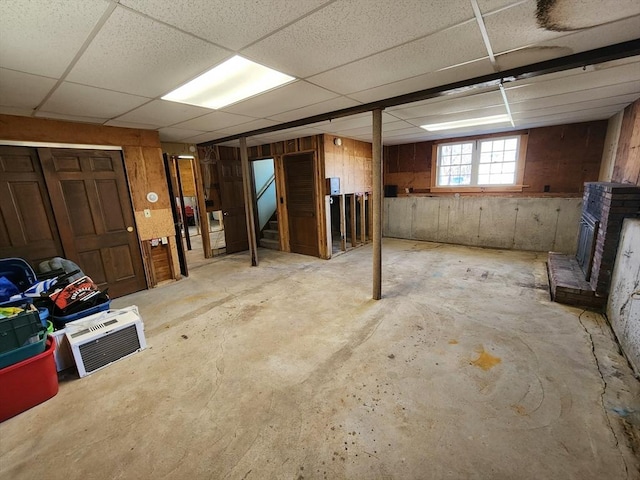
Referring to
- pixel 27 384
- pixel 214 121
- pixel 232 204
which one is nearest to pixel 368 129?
pixel 214 121

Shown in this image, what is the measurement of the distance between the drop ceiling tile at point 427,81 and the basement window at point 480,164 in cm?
416

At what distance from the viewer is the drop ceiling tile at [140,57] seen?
4.95 feet

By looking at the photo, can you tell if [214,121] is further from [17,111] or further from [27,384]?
[27,384]

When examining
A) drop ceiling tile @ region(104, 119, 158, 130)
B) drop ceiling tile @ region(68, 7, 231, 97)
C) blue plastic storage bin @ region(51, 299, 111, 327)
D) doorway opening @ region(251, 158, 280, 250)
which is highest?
drop ceiling tile @ region(104, 119, 158, 130)

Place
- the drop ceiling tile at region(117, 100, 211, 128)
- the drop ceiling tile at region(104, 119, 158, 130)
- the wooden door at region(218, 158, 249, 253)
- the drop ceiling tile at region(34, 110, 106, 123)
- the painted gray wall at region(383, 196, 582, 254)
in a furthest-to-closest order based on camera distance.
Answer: the wooden door at region(218, 158, 249, 253)
the painted gray wall at region(383, 196, 582, 254)
the drop ceiling tile at region(104, 119, 158, 130)
the drop ceiling tile at region(34, 110, 106, 123)
the drop ceiling tile at region(117, 100, 211, 128)

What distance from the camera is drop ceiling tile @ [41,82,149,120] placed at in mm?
2389

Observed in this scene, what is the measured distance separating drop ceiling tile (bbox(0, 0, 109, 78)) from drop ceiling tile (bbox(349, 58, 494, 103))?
2.20m

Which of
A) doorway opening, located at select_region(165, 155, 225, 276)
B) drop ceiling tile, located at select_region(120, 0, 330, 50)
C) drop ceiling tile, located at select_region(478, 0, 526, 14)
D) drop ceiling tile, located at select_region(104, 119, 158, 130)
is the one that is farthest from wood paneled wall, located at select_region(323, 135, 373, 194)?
drop ceiling tile, located at select_region(478, 0, 526, 14)

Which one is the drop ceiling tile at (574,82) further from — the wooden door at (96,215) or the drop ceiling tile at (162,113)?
the wooden door at (96,215)

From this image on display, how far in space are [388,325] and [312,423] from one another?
1450 millimetres

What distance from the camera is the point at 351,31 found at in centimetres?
164

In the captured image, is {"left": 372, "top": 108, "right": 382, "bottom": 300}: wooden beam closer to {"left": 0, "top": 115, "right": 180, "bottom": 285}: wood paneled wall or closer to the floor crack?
the floor crack

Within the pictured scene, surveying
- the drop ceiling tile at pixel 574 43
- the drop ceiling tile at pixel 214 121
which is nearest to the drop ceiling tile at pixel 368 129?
the drop ceiling tile at pixel 214 121

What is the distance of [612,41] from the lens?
6.18 ft
